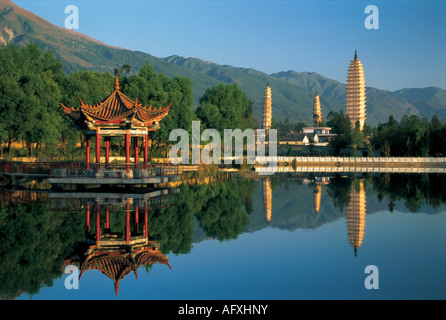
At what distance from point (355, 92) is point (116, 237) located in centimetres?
11132

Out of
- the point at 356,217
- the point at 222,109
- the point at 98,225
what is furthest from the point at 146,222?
the point at 222,109

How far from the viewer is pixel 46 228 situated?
58.1 feet

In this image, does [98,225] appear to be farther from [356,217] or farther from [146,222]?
[356,217]

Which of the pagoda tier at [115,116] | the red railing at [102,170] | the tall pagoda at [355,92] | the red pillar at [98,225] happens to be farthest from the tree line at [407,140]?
the red pillar at [98,225]

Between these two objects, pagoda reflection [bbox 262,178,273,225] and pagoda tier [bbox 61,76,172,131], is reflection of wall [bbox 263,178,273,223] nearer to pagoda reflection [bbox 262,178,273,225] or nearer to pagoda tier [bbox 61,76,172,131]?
pagoda reflection [bbox 262,178,273,225]

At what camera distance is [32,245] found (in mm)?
15188

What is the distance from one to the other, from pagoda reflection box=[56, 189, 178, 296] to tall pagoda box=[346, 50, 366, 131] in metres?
99.8

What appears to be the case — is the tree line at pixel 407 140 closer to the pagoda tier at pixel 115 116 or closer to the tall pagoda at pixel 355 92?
the tall pagoda at pixel 355 92

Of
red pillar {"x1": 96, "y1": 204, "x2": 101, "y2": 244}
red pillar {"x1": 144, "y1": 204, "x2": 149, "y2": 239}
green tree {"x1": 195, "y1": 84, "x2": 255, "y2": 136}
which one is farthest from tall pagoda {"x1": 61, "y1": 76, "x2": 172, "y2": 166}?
green tree {"x1": 195, "y1": 84, "x2": 255, "y2": 136}

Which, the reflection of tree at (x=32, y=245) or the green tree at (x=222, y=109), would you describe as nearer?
the reflection of tree at (x=32, y=245)

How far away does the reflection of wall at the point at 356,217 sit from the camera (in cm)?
1723

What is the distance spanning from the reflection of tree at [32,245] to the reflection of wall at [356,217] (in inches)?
354

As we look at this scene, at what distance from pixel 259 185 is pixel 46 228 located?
23017 mm
